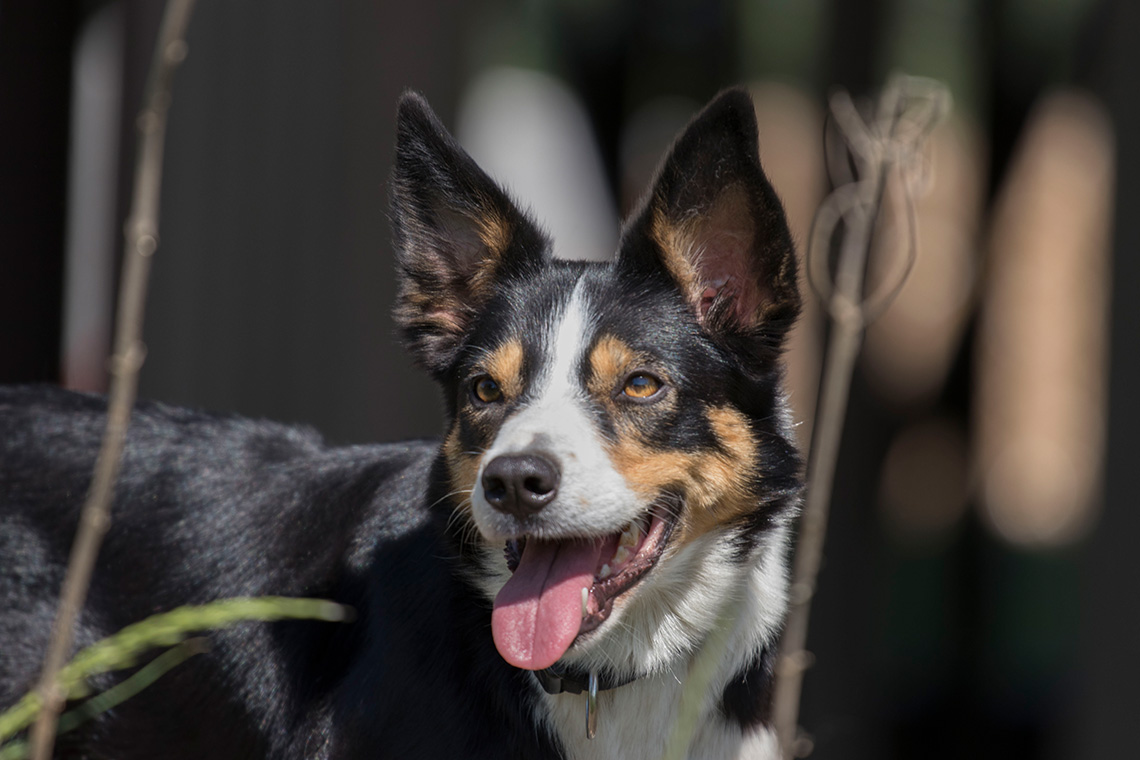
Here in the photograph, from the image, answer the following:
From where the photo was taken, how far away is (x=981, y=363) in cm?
532

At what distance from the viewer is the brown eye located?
7.63 feet

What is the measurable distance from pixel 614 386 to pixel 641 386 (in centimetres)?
6

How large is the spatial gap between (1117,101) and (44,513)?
2919 mm

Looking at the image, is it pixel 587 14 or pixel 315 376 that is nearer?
pixel 315 376

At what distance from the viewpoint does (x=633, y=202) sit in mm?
4426

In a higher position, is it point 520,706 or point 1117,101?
point 1117,101

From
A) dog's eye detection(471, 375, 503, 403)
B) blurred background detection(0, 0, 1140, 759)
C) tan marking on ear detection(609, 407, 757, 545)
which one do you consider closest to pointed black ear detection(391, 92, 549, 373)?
dog's eye detection(471, 375, 503, 403)

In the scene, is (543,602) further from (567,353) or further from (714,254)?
(714,254)

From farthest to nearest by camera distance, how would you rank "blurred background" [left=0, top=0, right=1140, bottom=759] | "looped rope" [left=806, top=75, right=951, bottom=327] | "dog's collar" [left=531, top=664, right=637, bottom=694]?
"blurred background" [left=0, top=0, right=1140, bottom=759] → "dog's collar" [left=531, top=664, right=637, bottom=694] → "looped rope" [left=806, top=75, right=951, bottom=327]

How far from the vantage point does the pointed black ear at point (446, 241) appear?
2553mm

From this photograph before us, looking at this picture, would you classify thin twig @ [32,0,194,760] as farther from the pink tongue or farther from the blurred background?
the blurred background

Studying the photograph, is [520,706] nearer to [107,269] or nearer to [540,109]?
[107,269]

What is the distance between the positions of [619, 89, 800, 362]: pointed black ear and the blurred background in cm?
→ 198

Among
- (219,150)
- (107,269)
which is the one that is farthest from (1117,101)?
(107,269)
